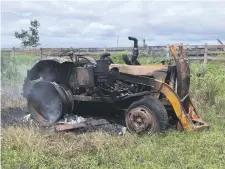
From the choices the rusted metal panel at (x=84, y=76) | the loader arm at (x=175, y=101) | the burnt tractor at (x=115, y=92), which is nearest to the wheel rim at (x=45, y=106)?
the burnt tractor at (x=115, y=92)

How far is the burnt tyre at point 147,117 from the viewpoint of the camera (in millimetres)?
7480

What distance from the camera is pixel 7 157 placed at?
5691mm

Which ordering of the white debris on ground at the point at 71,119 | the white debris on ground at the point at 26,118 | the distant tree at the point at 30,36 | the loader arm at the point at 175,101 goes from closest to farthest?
the loader arm at the point at 175,101
the white debris on ground at the point at 71,119
the white debris on ground at the point at 26,118
the distant tree at the point at 30,36

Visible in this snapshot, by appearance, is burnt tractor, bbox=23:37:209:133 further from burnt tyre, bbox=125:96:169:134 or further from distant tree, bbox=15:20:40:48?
distant tree, bbox=15:20:40:48

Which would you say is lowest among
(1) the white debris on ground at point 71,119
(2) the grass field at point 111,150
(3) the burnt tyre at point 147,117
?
(2) the grass field at point 111,150

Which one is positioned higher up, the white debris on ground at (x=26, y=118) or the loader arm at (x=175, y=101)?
the loader arm at (x=175, y=101)

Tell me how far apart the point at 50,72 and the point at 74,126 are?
1.56 m

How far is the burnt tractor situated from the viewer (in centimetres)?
764

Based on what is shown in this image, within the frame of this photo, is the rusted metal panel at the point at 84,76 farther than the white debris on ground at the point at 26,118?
No

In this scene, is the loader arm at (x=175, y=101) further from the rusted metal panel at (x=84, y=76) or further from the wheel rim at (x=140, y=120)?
the rusted metal panel at (x=84, y=76)

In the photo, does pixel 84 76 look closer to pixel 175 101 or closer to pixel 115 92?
pixel 115 92

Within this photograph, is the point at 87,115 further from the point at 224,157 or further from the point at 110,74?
the point at 224,157

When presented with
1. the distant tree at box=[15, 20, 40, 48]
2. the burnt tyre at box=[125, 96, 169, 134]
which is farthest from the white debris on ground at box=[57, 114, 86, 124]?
the distant tree at box=[15, 20, 40, 48]

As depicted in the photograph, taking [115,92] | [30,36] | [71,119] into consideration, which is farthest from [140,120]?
[30,36]
